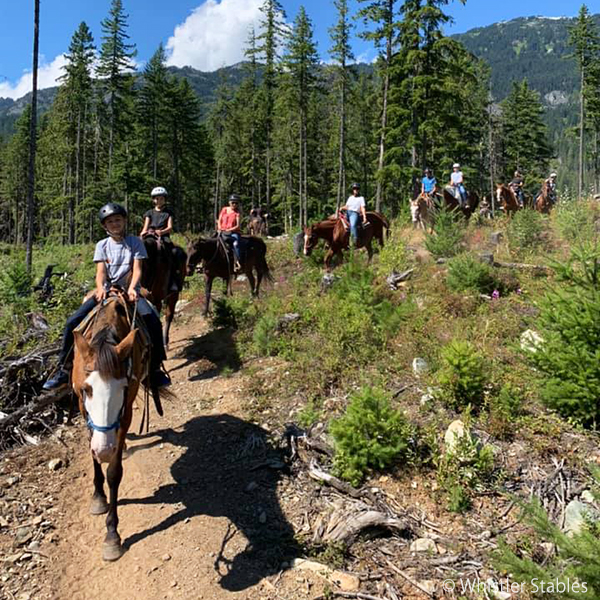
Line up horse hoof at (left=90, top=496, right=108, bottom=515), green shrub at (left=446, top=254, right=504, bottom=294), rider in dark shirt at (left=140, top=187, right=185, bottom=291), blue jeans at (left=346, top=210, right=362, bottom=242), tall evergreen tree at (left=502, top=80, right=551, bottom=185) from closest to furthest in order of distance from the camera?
horse hoof at (left=90, top=496, right=108, bottom=515), green shrub at (left=446, top=254, right=504, bottom=294), rider in dark shirt at (left=140, top=187, right=185, bottom=291), blue jeans at (left=346, top=210, right=362, bottom=242), tall evergreen tree at (left=502, top=80, right=551, bottom=185)

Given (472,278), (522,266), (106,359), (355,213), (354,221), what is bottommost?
(106,359)

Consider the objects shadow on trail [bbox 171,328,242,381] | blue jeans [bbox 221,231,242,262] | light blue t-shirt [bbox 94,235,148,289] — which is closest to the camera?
light blue t-shirt [bbox 94,235,148,289]

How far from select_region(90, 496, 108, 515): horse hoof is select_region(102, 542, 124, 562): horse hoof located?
0.55 meters

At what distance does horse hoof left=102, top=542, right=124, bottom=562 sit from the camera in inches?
161

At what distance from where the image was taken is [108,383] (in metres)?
3.68

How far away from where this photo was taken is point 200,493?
505 cm

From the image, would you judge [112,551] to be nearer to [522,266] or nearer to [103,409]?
[103,409]

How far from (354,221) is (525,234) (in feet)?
15.6

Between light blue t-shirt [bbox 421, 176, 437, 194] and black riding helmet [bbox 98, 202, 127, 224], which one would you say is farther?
light blue t-shirt [bbox 421, 176, 437, 194]

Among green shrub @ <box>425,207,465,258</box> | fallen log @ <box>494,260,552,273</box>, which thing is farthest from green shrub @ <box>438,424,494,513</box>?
green shrub @ <box>425,207,465,258</box>

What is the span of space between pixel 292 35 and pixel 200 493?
114 feet

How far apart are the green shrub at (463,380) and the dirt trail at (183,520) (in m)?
2.35

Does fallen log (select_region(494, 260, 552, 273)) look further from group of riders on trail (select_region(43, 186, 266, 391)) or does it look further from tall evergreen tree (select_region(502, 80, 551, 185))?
tall evergreen tree (select_region(502, 80, 551, 185))

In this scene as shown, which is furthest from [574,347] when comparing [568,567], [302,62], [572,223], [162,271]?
[302,62]
